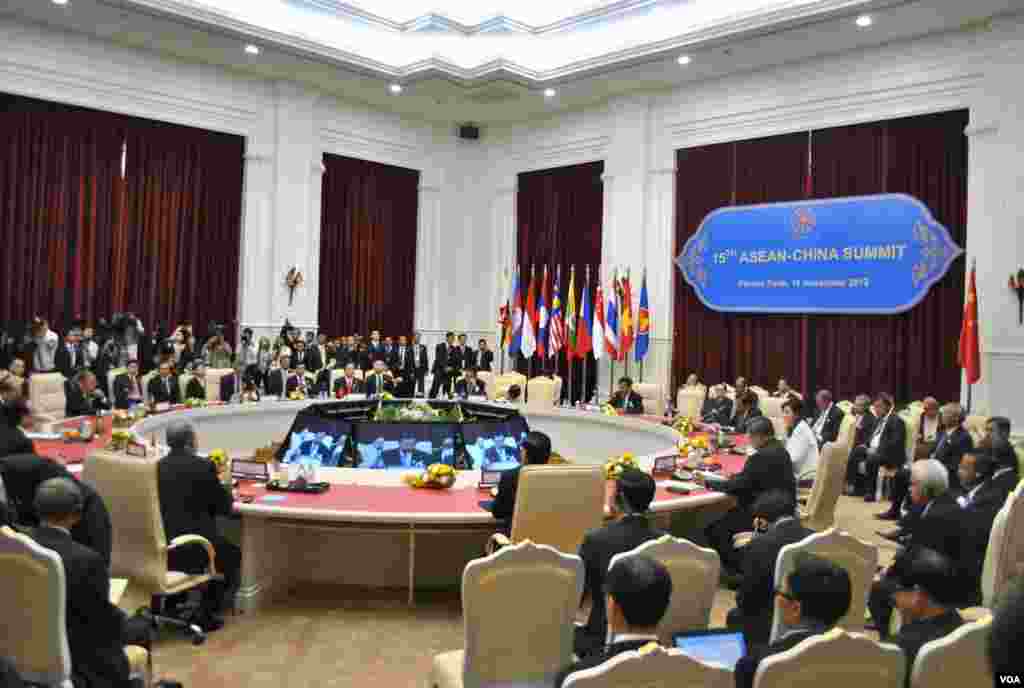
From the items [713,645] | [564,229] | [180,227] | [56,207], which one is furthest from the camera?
[564,229]

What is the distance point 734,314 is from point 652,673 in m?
12.1

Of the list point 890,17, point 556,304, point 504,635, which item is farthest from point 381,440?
point 890,17

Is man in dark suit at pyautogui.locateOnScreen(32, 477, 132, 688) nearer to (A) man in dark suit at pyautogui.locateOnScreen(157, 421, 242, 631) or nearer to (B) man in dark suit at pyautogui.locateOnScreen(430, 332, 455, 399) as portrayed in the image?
(A) man in dark suit at pyautogui.locateOnScreen(157, 421, 242, 631)

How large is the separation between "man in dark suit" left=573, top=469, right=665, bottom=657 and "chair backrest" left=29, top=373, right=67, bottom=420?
6891 millimetres

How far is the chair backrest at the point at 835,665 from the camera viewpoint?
201cm

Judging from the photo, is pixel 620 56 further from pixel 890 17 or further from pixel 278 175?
pixel 278 175

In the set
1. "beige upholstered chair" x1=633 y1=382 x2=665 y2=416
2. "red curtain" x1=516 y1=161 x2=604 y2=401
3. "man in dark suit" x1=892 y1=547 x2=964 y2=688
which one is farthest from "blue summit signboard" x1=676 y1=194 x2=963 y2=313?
"man in dark suit" x1=892 y1=547 x2=964 y2=688

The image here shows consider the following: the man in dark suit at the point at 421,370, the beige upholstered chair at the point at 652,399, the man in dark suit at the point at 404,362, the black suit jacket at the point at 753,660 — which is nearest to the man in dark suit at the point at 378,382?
the man in dark suit at the point at 404,362

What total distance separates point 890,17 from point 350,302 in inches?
410

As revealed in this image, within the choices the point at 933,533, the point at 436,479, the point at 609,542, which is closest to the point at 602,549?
the point at 609,542

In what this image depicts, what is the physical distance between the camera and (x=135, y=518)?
4.03 meters

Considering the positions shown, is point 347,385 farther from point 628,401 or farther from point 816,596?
point 816,596

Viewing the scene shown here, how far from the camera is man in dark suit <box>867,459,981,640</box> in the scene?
3.91m

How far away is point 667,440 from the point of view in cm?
838
